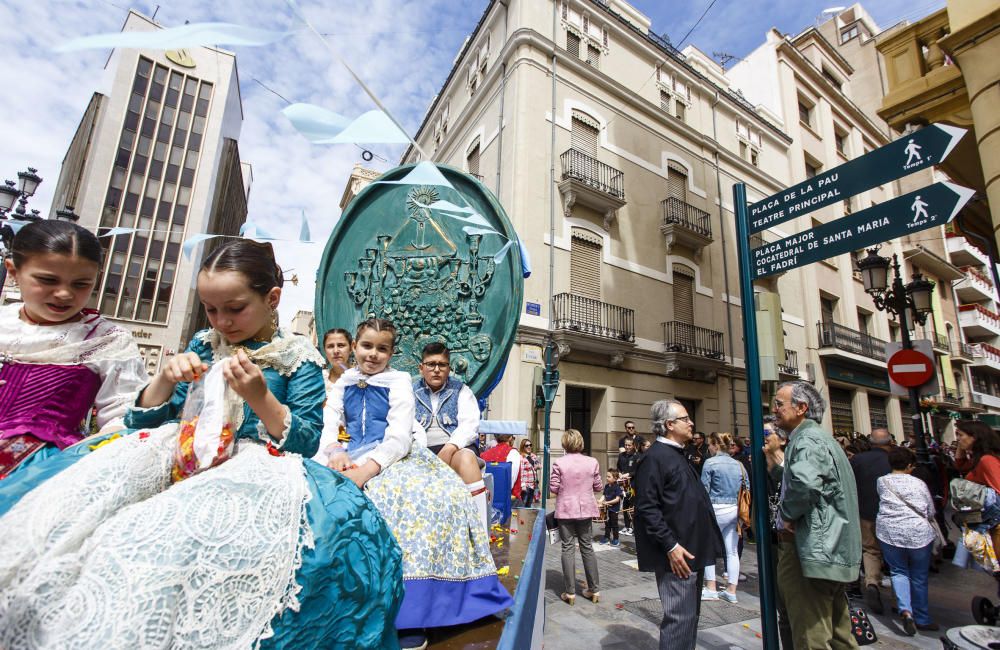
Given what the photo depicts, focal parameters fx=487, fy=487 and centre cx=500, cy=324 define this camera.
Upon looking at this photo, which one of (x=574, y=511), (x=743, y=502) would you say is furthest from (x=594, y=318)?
(x=574, y=511)

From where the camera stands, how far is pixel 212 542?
85cm

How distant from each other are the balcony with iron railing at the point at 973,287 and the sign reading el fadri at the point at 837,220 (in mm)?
32143

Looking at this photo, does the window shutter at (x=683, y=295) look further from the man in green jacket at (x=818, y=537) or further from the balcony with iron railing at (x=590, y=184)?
the man in green jacket at (x=818, y=537)

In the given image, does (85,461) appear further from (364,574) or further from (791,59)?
(791,59)

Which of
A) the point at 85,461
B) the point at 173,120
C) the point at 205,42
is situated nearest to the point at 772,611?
the point at 85,461

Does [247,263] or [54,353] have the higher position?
[247,263]

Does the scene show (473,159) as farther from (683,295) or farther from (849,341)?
(849,341)

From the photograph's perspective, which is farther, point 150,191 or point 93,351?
point 150,191

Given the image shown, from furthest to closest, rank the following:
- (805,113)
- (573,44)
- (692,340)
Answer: (805,113), (692,340), (573,44)

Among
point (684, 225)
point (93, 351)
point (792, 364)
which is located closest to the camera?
point (93, 351)

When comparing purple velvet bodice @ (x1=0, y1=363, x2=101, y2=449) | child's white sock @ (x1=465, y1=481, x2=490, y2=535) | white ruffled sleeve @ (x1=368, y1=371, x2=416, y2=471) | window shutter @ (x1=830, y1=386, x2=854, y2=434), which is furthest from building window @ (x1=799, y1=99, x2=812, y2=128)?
purple velvet bodice @ (x1=0, y1=363, x2=101, y2=449)

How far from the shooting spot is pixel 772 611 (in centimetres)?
282

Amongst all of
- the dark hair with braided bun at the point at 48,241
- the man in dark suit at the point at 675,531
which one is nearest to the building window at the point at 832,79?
the man in dark suit at the point at 675,531

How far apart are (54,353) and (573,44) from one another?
15.0 meters
